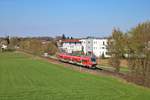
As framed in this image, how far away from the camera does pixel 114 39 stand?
49938mm

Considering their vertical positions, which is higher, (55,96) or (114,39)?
(114,39)

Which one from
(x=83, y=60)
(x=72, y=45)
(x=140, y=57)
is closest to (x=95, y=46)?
(x=72, y=45)

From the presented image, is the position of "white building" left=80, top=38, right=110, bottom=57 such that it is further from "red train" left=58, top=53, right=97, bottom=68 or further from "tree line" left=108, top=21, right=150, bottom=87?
"tree line" left=108, top=21, right=150, bottom=87

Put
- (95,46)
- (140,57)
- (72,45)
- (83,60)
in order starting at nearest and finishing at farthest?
(140,57) → (83,60) → (95,46) → (72,45)

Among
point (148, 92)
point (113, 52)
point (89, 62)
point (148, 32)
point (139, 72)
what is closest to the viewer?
point (148, 92)

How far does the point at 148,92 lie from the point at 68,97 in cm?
798

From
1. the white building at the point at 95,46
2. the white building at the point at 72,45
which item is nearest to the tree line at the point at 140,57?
the white building at the point at 95,46

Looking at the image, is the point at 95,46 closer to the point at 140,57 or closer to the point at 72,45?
the point at 72,45

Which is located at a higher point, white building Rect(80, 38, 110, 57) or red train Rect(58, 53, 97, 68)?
white building Rect(80, 38, 110, 57)

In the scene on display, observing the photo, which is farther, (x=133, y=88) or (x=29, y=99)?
(x=133, y=88)

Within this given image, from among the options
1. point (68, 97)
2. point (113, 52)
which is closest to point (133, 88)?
point (68, 97)

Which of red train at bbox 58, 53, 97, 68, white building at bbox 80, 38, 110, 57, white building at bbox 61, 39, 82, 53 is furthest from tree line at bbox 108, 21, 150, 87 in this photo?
white building at bbox 61, 39, 82, 53

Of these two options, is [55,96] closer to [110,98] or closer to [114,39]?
[110,98]

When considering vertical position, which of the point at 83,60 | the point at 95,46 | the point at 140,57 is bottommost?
the point at 83,60
